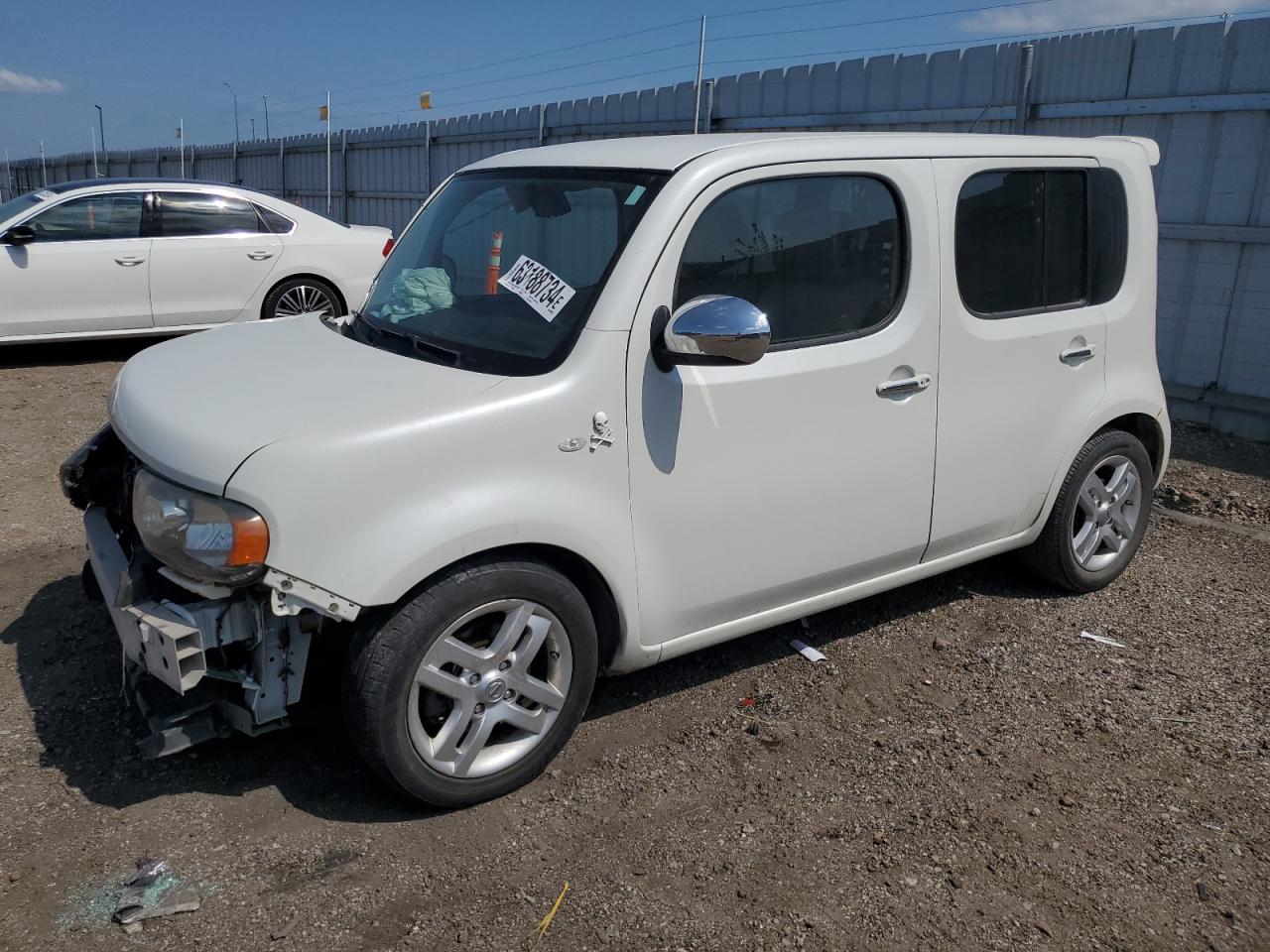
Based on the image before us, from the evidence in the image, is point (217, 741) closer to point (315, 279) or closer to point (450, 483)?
point (450, 483)

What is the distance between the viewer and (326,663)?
127 inches

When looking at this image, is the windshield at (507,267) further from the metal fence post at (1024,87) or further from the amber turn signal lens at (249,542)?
the metal fence post at (1024,87)

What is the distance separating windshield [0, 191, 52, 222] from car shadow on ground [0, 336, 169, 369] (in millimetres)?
1216

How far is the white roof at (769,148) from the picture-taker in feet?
11.6

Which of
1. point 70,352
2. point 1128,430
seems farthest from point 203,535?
point 70,352

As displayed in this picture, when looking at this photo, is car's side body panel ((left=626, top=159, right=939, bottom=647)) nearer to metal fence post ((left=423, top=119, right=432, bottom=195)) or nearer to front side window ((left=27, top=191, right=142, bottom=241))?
front side window ((left=27, top=191, right=142, bottom=241))

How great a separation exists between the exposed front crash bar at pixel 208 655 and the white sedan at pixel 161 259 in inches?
260

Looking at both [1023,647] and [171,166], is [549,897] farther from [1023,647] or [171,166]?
[171,166]

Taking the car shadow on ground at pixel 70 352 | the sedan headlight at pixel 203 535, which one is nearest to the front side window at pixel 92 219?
the car shadow on ground at pixel 70 352

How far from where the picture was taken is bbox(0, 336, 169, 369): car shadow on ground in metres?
9.52

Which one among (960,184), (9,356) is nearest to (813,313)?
(960,184)

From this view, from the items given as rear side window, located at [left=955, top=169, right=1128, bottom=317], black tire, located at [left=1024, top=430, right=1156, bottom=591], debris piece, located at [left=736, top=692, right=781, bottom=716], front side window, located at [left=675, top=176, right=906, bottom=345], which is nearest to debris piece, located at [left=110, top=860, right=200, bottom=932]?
debris piece, located at [left=736, top=692, right=781, bottom=716]

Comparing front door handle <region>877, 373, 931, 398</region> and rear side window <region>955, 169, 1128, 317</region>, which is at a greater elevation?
rear side window <region>955, 169, 1128, 317</region>

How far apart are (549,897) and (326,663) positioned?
983 mm
